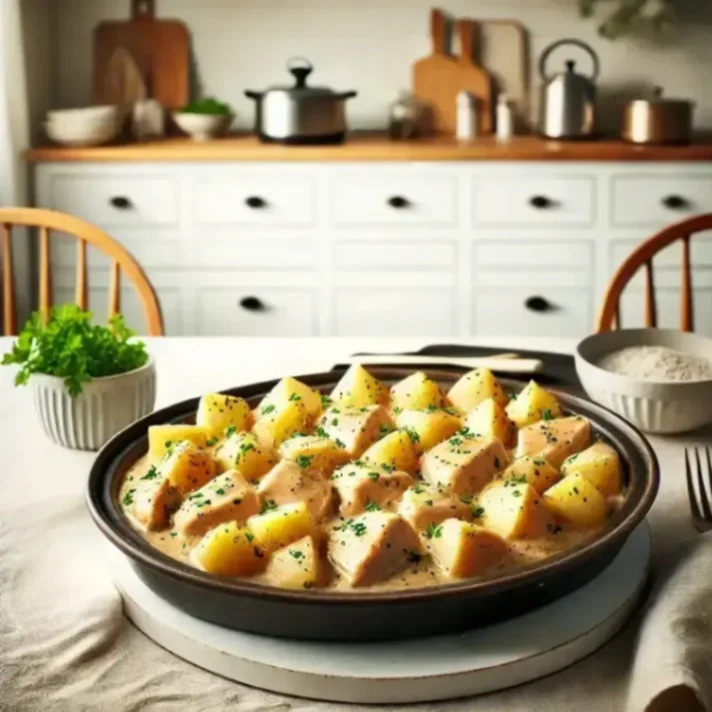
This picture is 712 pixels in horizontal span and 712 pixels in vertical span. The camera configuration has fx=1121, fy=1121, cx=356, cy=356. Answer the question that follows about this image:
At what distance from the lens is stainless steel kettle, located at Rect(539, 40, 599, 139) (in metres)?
3.52

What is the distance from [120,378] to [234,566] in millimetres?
472

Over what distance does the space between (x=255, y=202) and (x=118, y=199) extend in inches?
16.4

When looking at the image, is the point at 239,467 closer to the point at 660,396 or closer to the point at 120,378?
the point at 120,378

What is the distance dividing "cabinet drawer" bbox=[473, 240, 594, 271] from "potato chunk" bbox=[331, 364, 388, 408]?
2.24 m

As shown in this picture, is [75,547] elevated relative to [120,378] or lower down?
lower down

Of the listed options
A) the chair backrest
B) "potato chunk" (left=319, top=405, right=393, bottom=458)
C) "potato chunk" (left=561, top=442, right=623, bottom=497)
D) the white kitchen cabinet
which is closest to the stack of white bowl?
the white kitchen cabinet

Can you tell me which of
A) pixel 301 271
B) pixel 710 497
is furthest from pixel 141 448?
pixel 301 271

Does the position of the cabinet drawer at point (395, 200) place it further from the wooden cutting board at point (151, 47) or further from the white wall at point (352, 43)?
the wooden cutting board at point (151, 47)

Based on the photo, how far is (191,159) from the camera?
11.1 feet

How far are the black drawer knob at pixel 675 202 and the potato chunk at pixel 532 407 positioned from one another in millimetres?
2369

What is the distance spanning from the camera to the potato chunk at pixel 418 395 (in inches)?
48.4

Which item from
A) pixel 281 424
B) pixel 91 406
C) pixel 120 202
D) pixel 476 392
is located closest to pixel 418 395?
pixel 476 392

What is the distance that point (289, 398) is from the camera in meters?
1.20

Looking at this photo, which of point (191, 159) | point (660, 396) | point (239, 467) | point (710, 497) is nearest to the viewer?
point (239, 467)
